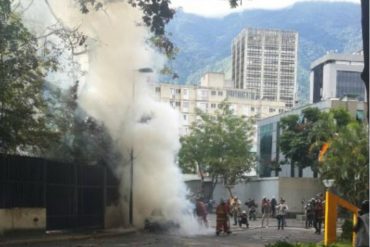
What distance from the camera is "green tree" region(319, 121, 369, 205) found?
2295 centimetres

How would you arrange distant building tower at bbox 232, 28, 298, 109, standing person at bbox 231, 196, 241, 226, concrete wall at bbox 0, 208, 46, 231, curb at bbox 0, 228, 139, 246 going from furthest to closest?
distant building tower at bbox 232, 28, 298, 109
standing person at bbox 231, 196, 241, 226
concrete wall at bbox 0, 208, 46, 231
curb at bbox 0, 228, 139, 246

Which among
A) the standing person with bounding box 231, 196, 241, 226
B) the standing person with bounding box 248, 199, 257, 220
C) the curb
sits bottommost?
the standing person with bounding box 248, 199, 257, 220

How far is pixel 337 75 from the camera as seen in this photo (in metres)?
86.3

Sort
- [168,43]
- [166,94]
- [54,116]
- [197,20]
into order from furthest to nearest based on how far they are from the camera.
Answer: [197,20]
[166,94]
[54,116]
[168,43]

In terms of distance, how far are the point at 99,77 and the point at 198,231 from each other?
7.70 meters

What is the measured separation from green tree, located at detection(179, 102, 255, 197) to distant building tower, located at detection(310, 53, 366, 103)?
112 ft

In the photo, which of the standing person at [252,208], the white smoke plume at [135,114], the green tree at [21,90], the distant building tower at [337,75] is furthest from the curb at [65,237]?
the distant building tower at [337,75]

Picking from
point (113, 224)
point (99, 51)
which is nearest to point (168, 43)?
point (99, 51)

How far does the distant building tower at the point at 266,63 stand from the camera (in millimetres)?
138500

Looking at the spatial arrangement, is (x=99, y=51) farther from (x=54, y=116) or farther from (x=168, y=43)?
(x=168, y=43)

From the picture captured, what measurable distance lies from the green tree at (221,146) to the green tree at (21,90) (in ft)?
101

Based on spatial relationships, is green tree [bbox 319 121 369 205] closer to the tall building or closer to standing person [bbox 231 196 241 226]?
standing person [bbox 231 196 241 226]

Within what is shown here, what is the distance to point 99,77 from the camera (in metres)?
26.7

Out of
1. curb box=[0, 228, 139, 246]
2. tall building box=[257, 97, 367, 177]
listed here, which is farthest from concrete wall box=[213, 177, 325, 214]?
curb box=[0, 228, 139, 246]
